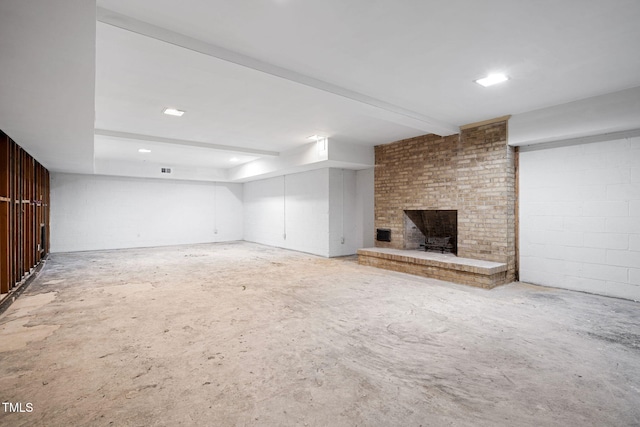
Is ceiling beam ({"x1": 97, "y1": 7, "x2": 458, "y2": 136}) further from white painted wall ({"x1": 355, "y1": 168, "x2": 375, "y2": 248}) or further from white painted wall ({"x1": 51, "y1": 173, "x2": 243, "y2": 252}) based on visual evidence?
white painted wall ({"x1": 51, "y1": 173, "x2": 243, "y2": 252})

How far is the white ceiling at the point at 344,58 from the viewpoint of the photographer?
252cm

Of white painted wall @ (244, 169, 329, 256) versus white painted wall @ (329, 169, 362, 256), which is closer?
white painted wall @ (329, 169, 362, 256)

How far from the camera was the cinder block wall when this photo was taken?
541cm

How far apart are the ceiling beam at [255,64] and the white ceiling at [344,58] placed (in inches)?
0.4

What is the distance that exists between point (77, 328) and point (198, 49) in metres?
3.19

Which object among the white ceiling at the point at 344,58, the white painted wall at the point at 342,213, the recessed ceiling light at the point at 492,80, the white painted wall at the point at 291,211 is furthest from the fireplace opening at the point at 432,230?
the recessed ceiling light at the point at 492,80

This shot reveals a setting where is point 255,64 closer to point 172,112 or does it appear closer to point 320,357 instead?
point 172,112

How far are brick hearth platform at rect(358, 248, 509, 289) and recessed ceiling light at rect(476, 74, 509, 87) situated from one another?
2.73m

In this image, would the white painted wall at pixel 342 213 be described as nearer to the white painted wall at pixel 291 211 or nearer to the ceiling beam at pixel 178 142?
the white painted wall at pixel 291 211

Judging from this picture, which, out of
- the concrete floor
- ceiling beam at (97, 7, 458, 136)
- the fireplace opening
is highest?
ceiling beam at (97, 7, 458, 136)

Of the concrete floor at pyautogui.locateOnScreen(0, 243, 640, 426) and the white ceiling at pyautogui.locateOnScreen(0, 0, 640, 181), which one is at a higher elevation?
the white ceiling at pyautogui.locateOnScreen(0, 0, 640, 181)

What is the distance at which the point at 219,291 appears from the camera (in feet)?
15.9

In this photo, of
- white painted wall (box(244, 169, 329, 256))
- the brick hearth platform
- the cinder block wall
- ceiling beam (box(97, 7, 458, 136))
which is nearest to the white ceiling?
ceiling beam (box(97, 7, 458, 136))

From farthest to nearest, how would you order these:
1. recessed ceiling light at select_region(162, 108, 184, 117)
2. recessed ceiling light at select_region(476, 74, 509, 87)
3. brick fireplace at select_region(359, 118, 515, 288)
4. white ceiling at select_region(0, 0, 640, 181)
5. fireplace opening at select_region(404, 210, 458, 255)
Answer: fireplace opening at select_region(404, 210, 458, 255), brick fireplace at select_region(359, 118, 515, 288), recessed ceiling light at select_region(162, 108, 184, 117), recessed ceiling light at select_region(476, 74, 509, 87), white ceiling at select_region(0, 0, 640, 181)
